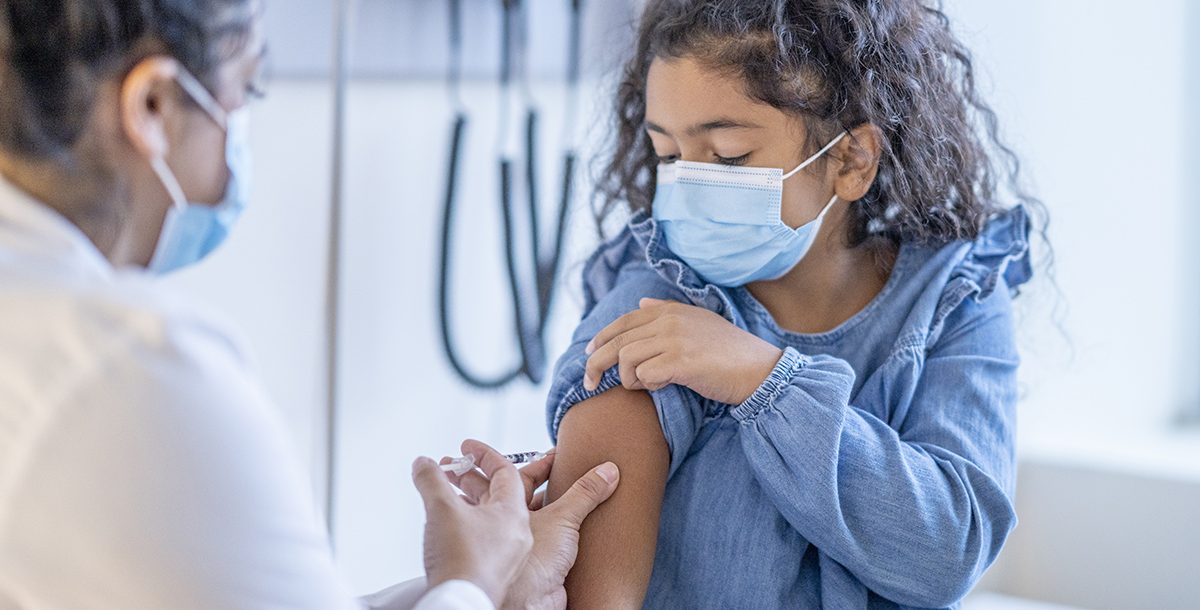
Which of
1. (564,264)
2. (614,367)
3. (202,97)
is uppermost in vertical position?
(202,97)

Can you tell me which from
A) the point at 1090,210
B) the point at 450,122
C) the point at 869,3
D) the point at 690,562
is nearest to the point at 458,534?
the point at 690,562

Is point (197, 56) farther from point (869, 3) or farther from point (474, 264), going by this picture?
point (474, 264)

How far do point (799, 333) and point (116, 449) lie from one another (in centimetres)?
90

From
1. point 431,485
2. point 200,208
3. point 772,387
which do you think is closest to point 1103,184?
point 772,387

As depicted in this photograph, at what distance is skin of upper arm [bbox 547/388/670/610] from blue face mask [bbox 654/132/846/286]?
0.68 feet

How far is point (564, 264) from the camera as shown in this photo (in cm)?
257

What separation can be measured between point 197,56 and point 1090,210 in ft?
6.39

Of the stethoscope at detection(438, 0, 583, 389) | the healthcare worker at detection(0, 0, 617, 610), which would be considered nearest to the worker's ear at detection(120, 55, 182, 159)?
the healthcare worker at detection(0, 0, 617, 610)

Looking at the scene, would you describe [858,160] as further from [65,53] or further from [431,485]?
[65,53]

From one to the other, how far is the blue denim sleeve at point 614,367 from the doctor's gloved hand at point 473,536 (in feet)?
0.70

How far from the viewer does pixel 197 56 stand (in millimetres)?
994

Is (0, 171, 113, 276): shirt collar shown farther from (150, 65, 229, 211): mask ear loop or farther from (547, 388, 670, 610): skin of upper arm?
(547, 388, 670, 610): skin of upper arm

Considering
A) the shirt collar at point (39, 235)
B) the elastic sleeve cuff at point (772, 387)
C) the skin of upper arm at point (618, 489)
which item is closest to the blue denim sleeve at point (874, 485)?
the elastic sleeve cuff at point (772, 387)

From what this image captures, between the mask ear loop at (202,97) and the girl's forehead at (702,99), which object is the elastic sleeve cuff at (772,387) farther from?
the mask ear loop at (202,97)
